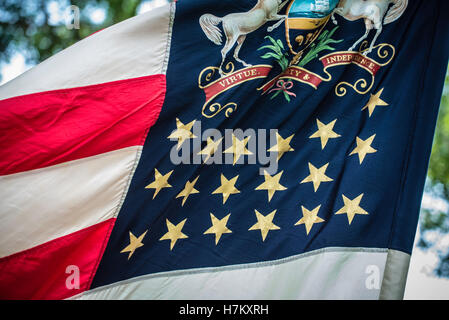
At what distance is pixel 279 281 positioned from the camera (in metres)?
2.39

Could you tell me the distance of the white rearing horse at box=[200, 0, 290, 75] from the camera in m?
2.40

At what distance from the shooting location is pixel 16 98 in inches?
90.8

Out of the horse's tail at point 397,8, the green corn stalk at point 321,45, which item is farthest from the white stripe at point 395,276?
the horse's tail at point 397,8

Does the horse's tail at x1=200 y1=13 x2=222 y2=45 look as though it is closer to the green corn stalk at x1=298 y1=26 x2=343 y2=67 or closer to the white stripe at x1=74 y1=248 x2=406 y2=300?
the green corn stalk at x1=298 y1=26 x2=343 y2=67

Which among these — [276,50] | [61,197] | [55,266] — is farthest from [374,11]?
[55,266]

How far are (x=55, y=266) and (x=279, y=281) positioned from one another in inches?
48.9

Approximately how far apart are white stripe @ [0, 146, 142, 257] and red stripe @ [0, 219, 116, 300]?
5cm

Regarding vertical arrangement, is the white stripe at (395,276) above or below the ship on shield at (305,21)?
below

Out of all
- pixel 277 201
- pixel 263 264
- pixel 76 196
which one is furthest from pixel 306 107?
pixel 76 196

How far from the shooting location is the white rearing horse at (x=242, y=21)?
2400 millimetres

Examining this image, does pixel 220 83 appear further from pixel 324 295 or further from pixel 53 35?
pixel 53 35

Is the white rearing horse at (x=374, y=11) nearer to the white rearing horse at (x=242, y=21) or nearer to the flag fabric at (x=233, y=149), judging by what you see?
the flag fabric at (x=233, y=149)

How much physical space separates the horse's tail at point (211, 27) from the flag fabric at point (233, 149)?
0.01m

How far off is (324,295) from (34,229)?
1.62 metres
